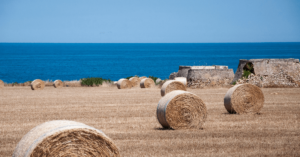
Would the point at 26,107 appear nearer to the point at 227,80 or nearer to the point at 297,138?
the point at 297,138

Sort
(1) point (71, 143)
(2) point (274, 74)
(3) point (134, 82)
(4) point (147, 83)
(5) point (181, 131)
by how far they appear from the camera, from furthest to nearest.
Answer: (3) point (134, 82) < (4) point (147, 83) < (2) point (274, 74) < (5) point (181, 131) < (1) point (71, 143)

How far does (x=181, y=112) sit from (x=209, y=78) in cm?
2002

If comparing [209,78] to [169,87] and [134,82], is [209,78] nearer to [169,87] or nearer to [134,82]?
[134,82]

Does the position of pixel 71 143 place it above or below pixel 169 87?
below

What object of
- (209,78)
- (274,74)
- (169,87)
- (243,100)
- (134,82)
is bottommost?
(243,100)

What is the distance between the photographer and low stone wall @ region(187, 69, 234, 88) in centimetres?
3162

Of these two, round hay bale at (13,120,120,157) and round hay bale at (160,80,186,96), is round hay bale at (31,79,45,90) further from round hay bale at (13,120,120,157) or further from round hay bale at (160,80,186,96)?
round hay bale at (13,120,120,157)

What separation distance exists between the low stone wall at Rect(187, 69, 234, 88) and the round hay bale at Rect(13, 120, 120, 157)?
84.5ft

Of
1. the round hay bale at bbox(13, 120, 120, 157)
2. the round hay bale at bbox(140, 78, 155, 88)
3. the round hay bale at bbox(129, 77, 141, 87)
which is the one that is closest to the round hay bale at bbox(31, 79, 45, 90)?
the round hay bale at bbox(129, 77, 141, 87)

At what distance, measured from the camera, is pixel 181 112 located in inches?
474

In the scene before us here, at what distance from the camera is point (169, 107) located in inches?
467

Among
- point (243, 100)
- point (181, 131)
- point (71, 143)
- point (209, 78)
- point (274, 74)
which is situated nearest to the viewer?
point (71, 143)

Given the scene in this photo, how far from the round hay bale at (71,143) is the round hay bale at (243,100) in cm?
988

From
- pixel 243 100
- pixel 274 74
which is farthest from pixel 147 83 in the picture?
pixel 243 100
